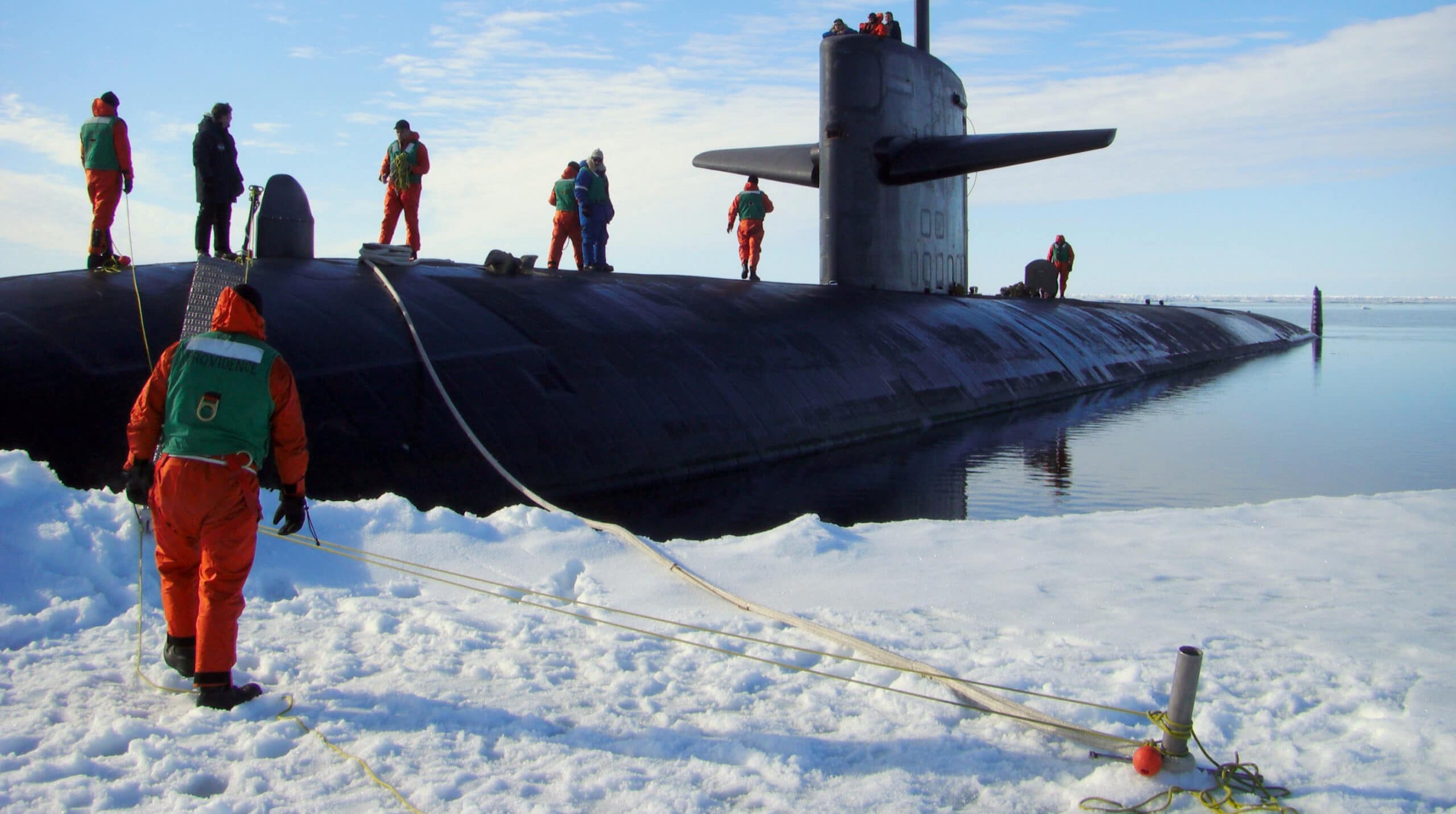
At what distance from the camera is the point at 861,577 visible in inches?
221

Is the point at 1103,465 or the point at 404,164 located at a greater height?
the point at 404,164

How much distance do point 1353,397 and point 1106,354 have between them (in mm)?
4165

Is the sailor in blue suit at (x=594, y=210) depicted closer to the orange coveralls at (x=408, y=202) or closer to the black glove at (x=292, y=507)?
the orange coveralls at (x=408, y=202)

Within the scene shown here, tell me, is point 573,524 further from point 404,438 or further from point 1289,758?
point 1289,758

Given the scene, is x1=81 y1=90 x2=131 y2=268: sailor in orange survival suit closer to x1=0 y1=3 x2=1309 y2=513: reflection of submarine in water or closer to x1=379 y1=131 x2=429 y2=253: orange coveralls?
x1=0 y1=3 x2=1309 y2=513: reflection of submarine in water

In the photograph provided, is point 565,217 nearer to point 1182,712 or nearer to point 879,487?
point 879,487

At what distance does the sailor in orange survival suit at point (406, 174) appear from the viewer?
38.5 ft

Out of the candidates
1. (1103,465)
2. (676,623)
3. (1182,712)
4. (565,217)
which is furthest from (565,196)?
(1182,712)

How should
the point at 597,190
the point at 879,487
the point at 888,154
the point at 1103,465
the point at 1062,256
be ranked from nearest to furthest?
the point at 879,487 < the point at 1103,465 < the point at 597,190 < the point at 888,154 < the point at 1062,256

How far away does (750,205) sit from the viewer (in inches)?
661

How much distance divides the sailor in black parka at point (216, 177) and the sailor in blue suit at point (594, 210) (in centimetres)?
406

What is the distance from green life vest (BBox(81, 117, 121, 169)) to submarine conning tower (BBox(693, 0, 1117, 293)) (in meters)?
9.15

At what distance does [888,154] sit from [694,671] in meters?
12.4

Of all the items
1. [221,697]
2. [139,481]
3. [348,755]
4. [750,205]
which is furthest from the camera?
[750,205]
